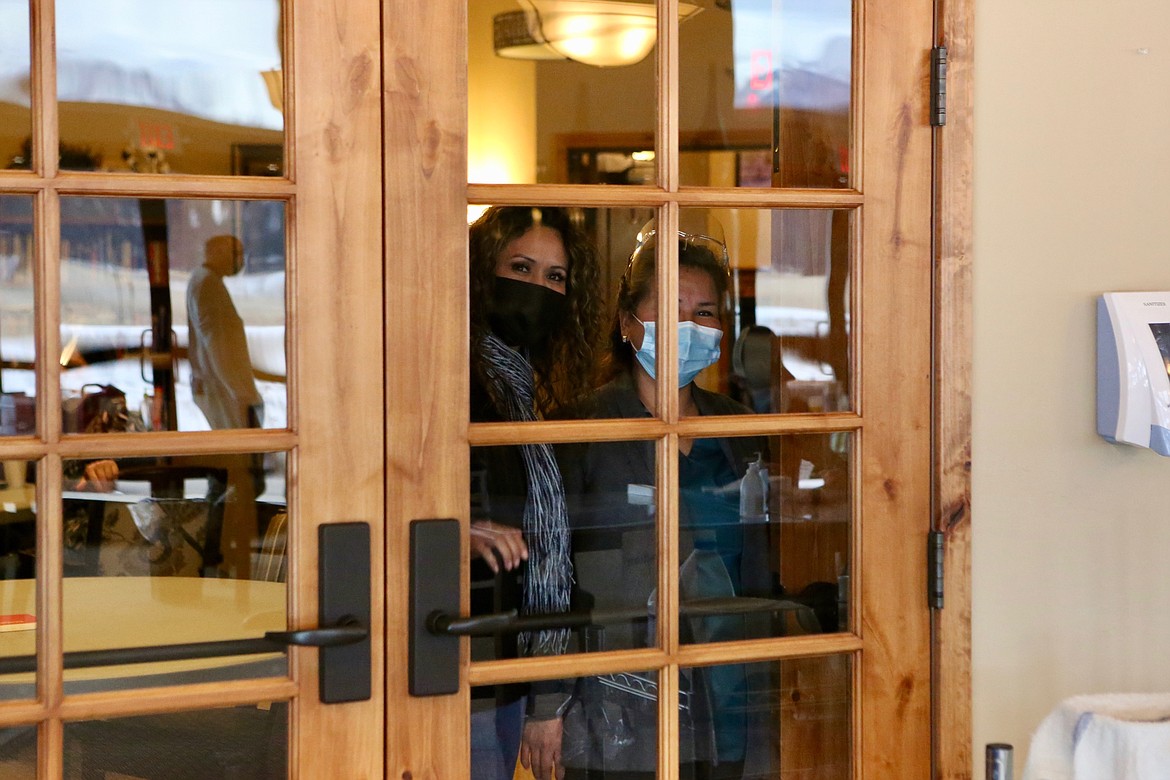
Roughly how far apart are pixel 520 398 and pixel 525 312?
0.39 ft

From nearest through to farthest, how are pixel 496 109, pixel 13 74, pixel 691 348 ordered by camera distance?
pixel 13 74 < pixel 496 109 < pixel 691 348

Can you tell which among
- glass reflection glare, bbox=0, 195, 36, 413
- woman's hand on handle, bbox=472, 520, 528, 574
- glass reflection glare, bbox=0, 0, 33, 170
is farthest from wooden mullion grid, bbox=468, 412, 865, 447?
glass reflection glare, bbox=0, 0, 33, 170

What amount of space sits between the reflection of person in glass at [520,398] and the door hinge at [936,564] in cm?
55

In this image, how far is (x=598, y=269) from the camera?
4.96ft

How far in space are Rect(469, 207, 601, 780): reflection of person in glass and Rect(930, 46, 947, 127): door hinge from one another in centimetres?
57

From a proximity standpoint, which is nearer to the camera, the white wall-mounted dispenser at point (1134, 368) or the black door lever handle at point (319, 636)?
the black door lever handle at point (319, 636)

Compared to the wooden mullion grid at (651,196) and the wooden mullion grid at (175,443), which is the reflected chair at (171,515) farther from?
the wooden mullion grid at (651,196)

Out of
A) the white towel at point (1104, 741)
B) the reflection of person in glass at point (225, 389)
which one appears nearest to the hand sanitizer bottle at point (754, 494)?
the white towel at point (1104, 741)

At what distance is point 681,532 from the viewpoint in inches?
61.5

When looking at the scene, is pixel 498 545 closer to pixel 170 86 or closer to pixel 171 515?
pixel 171 515

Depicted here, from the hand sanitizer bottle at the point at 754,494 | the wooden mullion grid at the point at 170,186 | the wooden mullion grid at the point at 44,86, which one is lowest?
the hand sanitizer bottle at the point at 754,494

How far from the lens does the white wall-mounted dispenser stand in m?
1.59

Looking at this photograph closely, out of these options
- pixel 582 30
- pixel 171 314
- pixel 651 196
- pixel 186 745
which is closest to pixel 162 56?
pixel 171 314

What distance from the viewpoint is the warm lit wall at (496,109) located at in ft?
4.73
